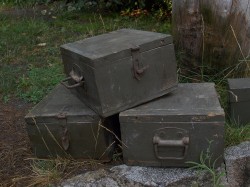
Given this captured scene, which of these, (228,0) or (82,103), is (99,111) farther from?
(228,0)

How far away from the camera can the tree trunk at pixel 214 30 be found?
13.0 feet

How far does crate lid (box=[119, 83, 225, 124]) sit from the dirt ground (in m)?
0.86

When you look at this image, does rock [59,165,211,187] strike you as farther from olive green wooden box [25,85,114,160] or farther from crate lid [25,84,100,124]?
crate lid [25,84,100,124]

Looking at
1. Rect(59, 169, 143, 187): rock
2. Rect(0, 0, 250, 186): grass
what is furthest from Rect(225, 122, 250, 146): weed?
Rect(59, 169, 143, 187): rock

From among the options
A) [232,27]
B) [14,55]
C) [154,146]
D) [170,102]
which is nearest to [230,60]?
[232,27]

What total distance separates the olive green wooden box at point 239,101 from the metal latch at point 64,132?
4.08ft

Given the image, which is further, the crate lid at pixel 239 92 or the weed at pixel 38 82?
the weed at pixel 38 82

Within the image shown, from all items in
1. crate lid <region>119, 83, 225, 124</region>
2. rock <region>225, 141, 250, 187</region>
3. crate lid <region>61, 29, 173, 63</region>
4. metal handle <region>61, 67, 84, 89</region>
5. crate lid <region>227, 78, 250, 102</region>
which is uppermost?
crate lid <region>61, 29, 173, 63</region>

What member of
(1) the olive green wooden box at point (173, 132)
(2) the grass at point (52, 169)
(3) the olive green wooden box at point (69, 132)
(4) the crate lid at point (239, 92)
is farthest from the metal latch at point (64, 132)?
(4) the crate lid at point (239, 92)

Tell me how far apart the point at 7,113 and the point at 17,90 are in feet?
1.52

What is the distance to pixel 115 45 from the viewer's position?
9.91 ft

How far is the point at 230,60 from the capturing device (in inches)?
161

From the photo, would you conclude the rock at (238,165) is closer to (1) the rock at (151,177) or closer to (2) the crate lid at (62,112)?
(1) the rock at (151,177)

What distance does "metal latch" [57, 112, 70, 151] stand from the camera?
306cm
